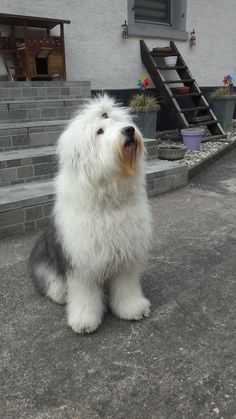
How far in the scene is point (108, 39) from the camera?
21.2 ft

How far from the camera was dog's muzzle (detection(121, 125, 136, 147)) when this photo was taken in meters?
1.71

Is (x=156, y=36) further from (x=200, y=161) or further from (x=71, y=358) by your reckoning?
(x=71, y=358)

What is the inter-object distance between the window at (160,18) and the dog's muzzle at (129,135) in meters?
5.78

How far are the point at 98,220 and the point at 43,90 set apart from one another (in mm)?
3890

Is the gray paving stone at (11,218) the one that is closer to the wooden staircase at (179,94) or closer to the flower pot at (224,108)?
the wooden staircase at (179,94)

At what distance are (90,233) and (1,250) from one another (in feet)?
5.23

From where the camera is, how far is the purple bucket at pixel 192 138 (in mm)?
6219

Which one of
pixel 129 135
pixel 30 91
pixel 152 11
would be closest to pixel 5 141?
pixel 30 91

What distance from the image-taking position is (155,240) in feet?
11.3

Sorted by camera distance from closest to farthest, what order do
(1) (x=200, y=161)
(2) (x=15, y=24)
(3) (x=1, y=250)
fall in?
(3) (x=1, y=250) → (2) (x=15, y=24) → (1) (x=200, y=161)

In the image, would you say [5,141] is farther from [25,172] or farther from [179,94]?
[179,94]

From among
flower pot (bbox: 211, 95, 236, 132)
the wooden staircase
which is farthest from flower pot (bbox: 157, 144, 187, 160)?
flower pot (bbox: 211, 95, 236, 132)

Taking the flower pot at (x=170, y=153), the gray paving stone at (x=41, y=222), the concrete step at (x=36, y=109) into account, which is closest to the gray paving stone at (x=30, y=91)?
the concrete step at (x=36, y=109)

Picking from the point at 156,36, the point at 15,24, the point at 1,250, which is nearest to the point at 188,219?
the point at 1,250
